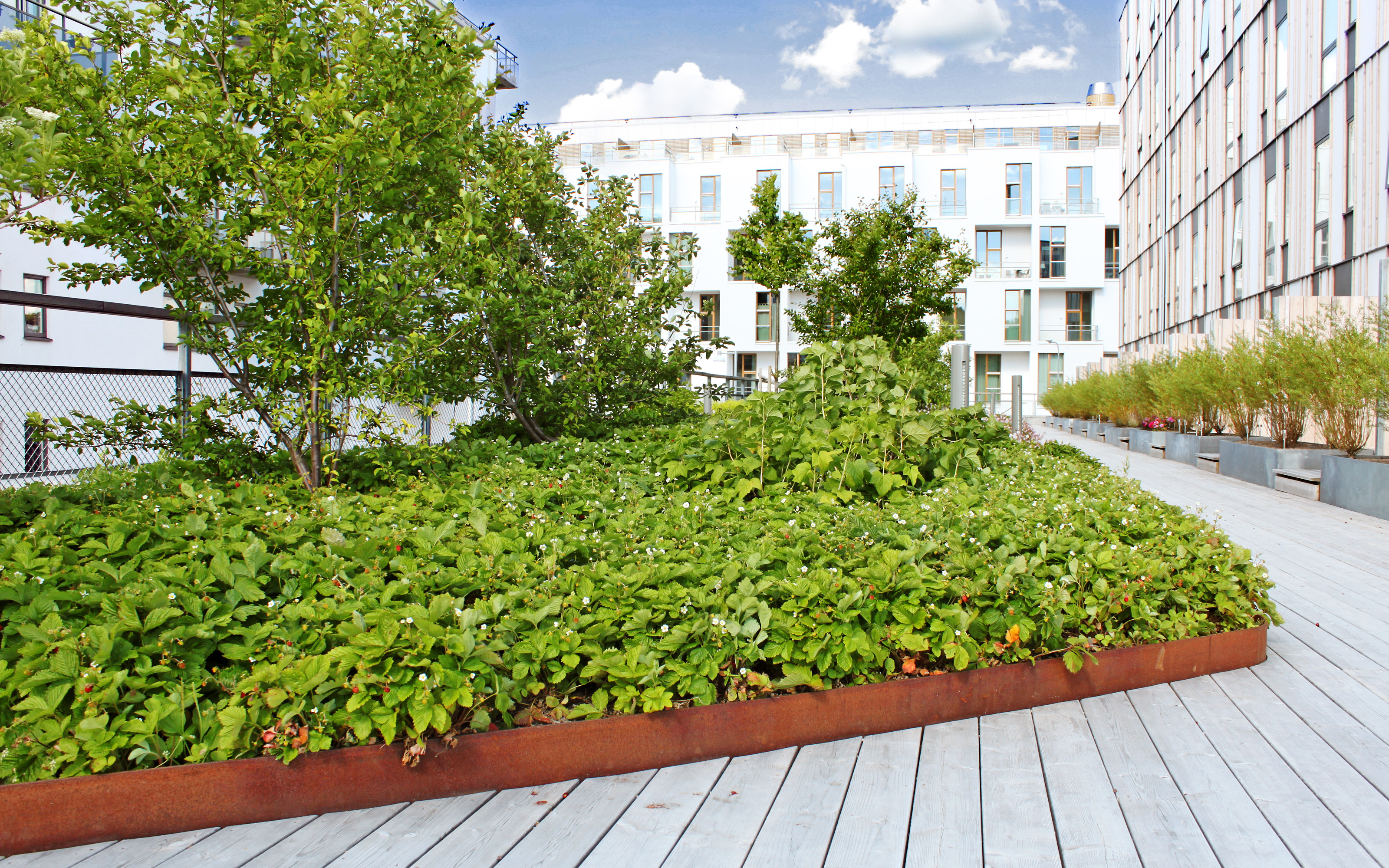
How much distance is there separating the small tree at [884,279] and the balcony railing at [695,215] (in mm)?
22690

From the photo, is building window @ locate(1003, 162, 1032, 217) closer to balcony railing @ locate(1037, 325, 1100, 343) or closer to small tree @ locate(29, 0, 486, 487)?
balcony railing @ locate(1037, 325, 1100, 343)

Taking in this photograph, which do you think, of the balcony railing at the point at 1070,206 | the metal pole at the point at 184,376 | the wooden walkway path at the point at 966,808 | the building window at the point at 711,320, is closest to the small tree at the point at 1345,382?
the wooden walkway path at the point at 966,808

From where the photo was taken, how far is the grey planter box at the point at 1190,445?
Result: 13.3 meters

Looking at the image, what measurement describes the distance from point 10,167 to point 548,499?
260 cm

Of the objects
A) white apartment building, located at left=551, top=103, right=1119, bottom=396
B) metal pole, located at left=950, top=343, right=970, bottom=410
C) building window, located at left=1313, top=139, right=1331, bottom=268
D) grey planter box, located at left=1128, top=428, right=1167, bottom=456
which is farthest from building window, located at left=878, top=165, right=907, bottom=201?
metal pole, located at left=950, top=343, right=970, bottom=410

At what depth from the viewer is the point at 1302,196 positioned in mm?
16844

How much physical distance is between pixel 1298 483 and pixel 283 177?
10.3 m

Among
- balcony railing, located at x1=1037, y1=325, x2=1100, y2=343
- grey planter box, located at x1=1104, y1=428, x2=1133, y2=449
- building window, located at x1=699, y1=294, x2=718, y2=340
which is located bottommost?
grey planter box, located at x1=1104, y1=428, x2=1133, y2=449

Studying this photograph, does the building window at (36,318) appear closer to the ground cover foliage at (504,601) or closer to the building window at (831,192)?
the ground cover foliage at (504,601)

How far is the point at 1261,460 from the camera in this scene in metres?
10.8

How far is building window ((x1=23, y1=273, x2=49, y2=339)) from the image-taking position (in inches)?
519

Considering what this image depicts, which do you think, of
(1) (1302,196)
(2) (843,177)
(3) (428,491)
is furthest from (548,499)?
(2) (843,177)

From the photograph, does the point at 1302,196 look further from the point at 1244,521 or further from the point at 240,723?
the point at 240,723

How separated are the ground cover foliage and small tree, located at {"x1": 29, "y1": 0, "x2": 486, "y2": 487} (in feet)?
2.42
